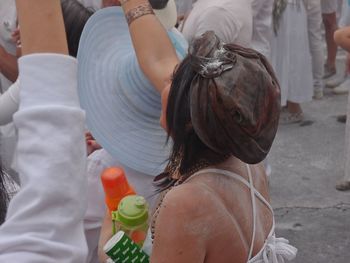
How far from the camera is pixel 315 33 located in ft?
19.4

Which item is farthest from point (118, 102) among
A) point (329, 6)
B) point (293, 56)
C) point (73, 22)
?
point (329, 6)

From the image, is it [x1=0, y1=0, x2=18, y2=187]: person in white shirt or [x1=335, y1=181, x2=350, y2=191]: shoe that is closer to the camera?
[x1=0, y1=0, x2=18, y2=187]: person in white shirt

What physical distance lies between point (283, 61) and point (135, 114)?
3764 millimetres

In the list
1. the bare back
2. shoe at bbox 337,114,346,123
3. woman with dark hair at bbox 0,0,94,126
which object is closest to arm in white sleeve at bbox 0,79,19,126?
woman with dark hair at bbox 0,0,94,126

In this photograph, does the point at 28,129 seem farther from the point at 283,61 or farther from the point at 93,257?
the point at 283,61

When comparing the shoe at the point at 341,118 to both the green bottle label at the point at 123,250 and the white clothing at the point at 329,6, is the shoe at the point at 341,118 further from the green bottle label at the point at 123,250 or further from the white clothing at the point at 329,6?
the green bottle label at the point at 123,250

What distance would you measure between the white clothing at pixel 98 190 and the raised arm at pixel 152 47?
12.2 inches

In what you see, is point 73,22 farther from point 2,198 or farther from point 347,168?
point 347,168

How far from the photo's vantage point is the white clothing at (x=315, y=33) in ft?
19.1

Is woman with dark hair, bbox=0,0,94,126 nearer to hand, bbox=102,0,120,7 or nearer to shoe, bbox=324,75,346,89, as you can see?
hand, bbox=102,0,120,7

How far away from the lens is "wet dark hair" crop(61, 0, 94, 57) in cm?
217

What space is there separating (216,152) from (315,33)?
4714mm

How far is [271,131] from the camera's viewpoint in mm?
1391

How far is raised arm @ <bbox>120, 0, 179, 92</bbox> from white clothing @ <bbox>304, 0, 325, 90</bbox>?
4201 mm
